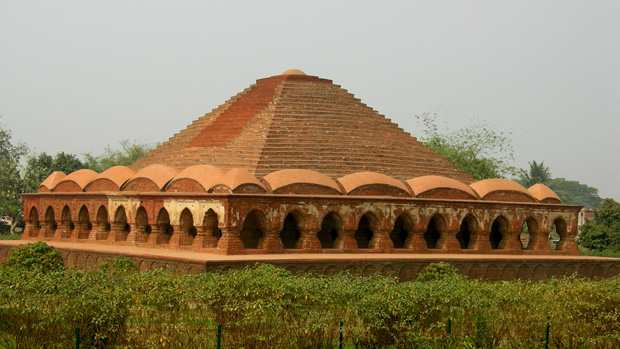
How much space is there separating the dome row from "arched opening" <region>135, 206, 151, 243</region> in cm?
60

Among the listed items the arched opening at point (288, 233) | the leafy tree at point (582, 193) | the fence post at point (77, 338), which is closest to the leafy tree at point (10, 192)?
the arched opening at point (288, 233)

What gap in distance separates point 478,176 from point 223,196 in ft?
61.6

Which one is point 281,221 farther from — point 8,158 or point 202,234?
point 8,158

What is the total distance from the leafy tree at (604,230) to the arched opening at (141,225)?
17.1 m

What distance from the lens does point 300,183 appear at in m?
16.9

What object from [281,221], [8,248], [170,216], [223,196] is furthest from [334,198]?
[8,248]

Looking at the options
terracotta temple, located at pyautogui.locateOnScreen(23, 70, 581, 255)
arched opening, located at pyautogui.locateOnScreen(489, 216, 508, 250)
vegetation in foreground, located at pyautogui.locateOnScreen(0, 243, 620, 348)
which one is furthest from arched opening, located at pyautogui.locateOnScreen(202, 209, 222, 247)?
arched opening, located at pyautogui.locateOnScreen(489, 216, 508, 250)

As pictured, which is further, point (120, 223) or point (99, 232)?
point (99, 232)

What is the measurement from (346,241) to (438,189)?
284cm

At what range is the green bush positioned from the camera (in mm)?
14852

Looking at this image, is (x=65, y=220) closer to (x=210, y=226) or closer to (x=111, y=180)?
(x=111, y=180)

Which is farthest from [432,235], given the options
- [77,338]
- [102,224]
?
[77,338]

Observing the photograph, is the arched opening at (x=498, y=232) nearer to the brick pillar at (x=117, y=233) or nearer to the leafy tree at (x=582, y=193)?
the brick pillar at (x=117, y=233)

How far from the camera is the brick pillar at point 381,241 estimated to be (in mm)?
17344
